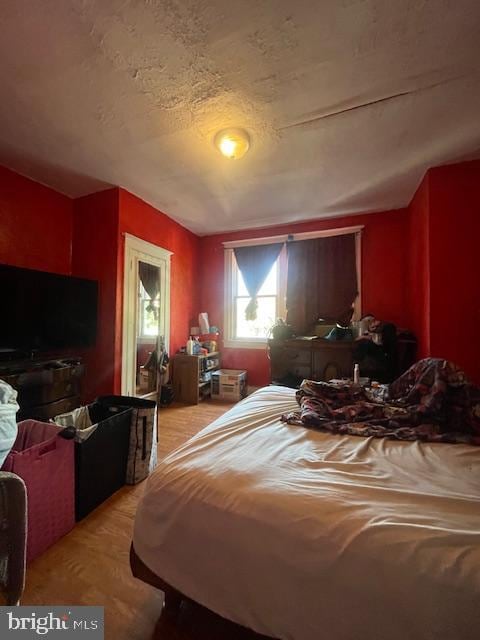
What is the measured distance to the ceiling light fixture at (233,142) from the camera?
6.73 ft

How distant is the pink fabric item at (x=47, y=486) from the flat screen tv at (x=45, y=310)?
4.02ft

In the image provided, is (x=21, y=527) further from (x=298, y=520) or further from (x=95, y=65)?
(x=95, y=65)

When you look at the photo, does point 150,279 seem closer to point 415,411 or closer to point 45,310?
point 45,310

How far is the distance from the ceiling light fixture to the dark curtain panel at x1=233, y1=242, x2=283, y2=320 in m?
1.94

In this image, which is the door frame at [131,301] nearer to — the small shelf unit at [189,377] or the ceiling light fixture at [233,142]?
the small shelf unit at [189,377]

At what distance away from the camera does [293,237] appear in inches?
157

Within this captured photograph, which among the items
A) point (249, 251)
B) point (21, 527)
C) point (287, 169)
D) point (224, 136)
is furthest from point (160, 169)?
point (21, 527)

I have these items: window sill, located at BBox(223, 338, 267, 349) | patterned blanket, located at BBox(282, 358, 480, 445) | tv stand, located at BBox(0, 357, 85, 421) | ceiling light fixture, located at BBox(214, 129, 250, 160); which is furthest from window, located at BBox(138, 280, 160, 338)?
patterned blanket, located at BBox(282, 358, 480, 445)

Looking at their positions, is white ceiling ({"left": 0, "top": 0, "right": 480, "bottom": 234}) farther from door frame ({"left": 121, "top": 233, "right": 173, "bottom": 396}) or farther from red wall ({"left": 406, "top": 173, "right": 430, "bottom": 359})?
door frame ({"left": 121, "top": 233, "right": 173, "bottom": 396})

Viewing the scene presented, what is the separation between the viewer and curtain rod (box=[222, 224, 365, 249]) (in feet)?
12.1

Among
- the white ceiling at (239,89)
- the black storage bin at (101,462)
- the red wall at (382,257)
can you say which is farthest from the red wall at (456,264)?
the black storage bin at (101,462)

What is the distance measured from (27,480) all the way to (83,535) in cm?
45

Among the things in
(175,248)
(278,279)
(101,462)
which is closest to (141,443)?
(101,462)

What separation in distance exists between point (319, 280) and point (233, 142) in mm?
2248
